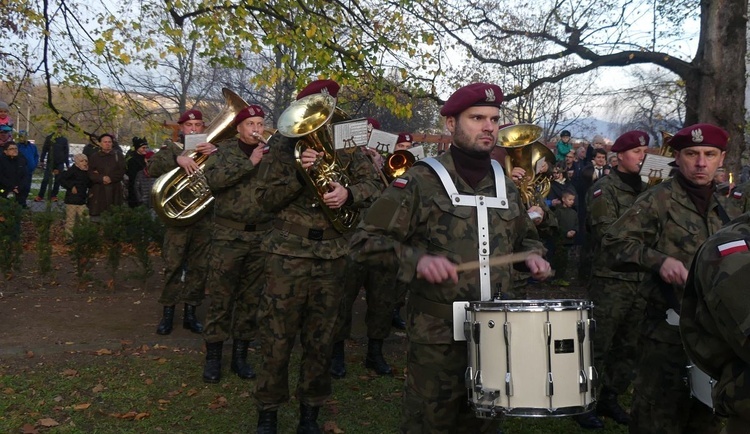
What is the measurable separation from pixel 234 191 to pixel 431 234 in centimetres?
310

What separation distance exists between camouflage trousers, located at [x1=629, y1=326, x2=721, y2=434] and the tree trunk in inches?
269

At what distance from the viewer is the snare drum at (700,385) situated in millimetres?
3391

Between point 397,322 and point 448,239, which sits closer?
point 448,239

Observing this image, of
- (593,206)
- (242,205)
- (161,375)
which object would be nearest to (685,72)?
(593,206)

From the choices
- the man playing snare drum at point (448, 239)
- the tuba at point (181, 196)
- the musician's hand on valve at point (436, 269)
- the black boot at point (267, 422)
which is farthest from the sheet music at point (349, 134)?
the tuba at point (181, 196)

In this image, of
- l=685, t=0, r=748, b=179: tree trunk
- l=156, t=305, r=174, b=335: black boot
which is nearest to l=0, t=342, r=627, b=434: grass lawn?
l=156, t=305, r=174, b=335: black boot

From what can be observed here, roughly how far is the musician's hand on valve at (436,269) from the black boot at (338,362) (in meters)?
3.59

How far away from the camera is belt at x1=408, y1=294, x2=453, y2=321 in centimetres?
355

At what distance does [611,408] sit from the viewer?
228 inches

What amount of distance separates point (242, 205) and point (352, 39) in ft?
14.8

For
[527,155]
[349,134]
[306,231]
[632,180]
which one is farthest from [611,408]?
[349,134]

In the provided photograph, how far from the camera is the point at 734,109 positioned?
1006 cm

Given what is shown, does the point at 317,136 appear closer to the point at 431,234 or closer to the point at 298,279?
the point at 298,279

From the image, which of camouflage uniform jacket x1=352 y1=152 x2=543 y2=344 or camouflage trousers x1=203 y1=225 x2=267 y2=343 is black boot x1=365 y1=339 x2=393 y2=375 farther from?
camouflage uniform jacket x1=352 y1=152 x2=543 y2=344
